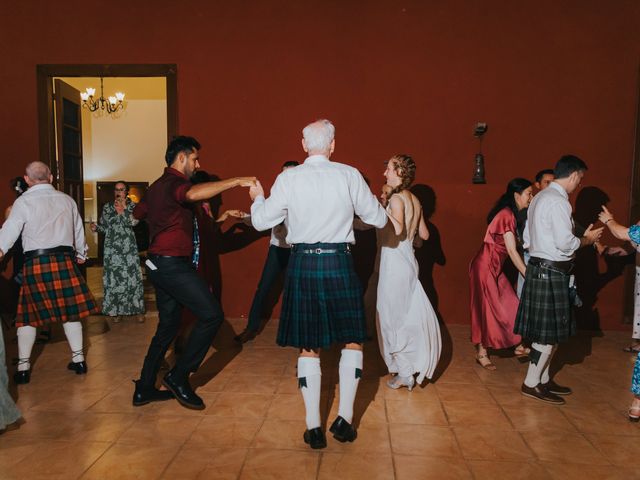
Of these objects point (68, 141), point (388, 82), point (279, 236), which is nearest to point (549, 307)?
point (279, 236)

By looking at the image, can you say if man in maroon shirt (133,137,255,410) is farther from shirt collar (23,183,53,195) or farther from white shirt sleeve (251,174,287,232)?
shirt collar (23,183,53,195)

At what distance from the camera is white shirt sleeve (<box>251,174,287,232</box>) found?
253 cm

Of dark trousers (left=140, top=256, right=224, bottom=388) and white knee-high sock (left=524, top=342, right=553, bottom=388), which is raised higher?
dark trousers (left=140, top=256, right=224, bottom=388)

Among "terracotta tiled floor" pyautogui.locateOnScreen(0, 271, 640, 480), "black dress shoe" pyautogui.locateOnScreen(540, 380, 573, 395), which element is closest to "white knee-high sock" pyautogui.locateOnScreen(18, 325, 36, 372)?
"terracotta tiled floor" pyautogui.locateOnScreen(0, 271, 640, 480)

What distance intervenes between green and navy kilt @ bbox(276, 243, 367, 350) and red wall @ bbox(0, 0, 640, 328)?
277cm

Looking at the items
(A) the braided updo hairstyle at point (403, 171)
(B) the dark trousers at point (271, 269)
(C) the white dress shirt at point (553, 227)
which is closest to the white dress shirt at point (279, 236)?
(B) the dark trousers at point (271, 269)

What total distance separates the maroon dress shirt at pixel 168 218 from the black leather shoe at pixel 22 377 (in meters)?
1.40

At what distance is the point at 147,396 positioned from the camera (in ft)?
10.5

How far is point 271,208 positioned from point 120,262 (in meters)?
3.26

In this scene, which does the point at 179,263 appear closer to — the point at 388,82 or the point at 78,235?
the point at 78,235

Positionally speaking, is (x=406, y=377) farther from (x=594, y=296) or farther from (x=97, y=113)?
(x=97, y=113)

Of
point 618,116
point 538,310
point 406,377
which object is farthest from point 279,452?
point 618,116

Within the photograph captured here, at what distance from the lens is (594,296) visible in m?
5.19

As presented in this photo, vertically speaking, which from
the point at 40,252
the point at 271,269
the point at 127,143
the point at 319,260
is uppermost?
the point at 127,143
